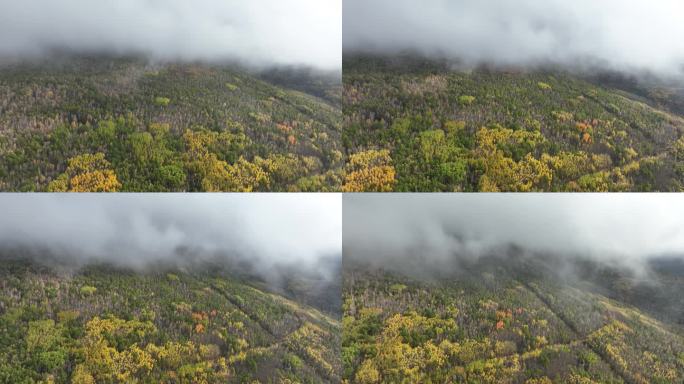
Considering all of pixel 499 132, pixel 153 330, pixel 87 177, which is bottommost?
pixel 153 330

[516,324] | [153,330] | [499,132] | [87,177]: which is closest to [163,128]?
[87,177]

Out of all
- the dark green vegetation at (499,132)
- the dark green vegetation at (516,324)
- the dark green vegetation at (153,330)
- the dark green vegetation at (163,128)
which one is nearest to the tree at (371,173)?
the dark green vegetation at (499,132)

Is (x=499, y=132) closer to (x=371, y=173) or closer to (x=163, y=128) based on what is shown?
(x=371, y=173)

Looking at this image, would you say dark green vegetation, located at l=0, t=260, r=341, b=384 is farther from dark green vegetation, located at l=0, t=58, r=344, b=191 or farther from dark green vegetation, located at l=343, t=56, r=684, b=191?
dark green vegetation, located at l=343, t=56, r=684, b=191

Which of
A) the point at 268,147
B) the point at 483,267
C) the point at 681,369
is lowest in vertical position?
the point at 681,369

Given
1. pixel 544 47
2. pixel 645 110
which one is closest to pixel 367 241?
pixel 544 47

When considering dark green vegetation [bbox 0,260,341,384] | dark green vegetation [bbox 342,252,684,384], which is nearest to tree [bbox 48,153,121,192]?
dark green vegetation [bbox 0,260,341,384]

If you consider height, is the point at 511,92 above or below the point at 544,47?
below

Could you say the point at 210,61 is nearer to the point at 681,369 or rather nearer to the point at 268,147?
the point at 268,147

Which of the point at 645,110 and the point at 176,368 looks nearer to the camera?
the point at 176,368
